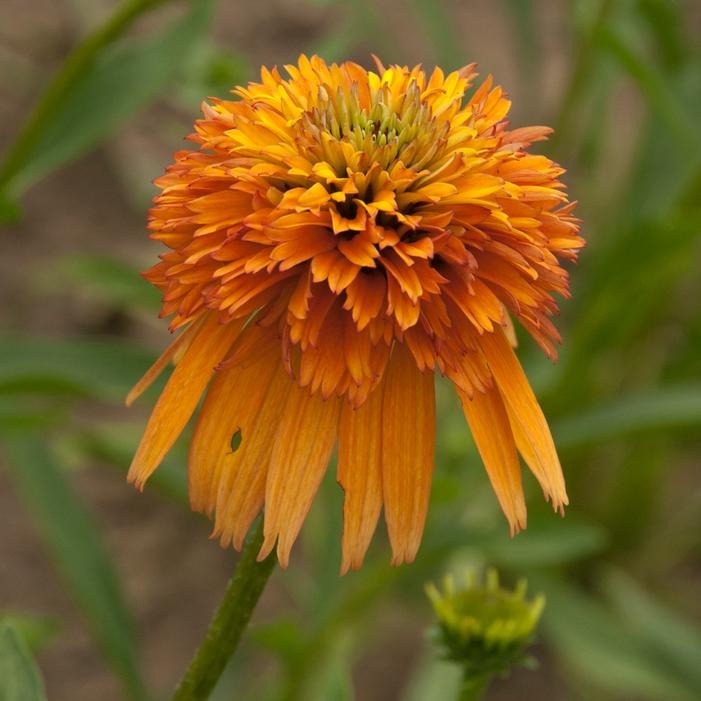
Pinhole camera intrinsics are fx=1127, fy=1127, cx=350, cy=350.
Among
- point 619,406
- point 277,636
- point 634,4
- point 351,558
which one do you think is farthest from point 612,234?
point 351,558

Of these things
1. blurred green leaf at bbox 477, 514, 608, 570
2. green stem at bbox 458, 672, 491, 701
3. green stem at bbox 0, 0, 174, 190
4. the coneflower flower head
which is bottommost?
blurred green leaf at bbox 477, 514, 608, 570

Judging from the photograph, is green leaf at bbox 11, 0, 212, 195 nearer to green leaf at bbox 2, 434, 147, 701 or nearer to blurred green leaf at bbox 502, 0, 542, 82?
green leaf at bbox 2, 434, 147, 701

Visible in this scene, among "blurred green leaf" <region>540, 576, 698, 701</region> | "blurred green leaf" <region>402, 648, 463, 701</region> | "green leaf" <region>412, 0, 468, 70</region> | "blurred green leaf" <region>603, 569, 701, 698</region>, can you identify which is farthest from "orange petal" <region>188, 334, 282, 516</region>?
"green leaf" <region>412, 0, 468, 70</region>

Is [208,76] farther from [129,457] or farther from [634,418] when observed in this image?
[634,418]

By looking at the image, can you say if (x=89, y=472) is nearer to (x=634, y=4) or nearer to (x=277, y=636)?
(x=277, y=636)

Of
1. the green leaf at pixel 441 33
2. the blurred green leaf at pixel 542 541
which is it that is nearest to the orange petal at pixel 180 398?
the blurred green leaf at pixel 542 541

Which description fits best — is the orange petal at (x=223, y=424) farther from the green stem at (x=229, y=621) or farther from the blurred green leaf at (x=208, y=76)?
the blurred green leaf at (x=208, y=76)

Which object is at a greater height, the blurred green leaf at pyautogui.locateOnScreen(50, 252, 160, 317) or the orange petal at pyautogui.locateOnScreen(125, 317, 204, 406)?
the blurred green leaf at pyautogui.locateOnScreen(50, 252, 160, 317)
